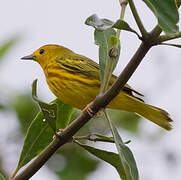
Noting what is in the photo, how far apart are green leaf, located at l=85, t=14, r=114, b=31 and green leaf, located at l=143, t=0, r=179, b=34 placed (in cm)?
25

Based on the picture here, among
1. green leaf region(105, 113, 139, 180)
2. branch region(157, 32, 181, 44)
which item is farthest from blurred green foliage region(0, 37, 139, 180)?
branch region(157, 32, 181, 44)

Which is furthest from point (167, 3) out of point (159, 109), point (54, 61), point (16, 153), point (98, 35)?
point (54, 61)

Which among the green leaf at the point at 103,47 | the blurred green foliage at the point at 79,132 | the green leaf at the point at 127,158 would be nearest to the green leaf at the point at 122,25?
the green leaf at the point at 103,47

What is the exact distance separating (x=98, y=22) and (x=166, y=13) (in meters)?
0.38

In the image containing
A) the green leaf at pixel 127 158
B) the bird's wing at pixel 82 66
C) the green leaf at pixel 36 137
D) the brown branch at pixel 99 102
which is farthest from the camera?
the bird's wing at pixel 82 66

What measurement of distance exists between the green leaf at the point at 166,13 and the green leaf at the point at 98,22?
0.25 metres

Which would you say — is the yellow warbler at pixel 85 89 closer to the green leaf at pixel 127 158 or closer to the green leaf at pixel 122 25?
the green leaf at pixel 127 158

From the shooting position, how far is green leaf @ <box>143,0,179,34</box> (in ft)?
5.66

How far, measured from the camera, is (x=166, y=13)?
1776 mm

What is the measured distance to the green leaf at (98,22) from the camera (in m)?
1.98

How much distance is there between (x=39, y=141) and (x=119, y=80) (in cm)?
108

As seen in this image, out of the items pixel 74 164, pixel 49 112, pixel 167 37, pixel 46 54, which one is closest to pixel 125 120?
pixel 74 164

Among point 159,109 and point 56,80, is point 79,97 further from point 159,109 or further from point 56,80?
point 159,109

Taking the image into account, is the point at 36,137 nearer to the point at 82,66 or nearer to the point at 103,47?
the point at 103,47
